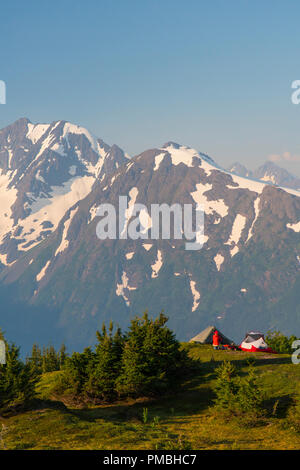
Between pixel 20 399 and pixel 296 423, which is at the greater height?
pixel 20 399

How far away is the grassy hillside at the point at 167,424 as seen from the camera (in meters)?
36.2

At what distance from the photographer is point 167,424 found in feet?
146

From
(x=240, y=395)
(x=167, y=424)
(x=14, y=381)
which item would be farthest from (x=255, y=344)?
(x=14, y=381)

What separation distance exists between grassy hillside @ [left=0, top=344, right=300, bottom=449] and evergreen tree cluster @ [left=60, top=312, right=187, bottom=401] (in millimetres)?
1663

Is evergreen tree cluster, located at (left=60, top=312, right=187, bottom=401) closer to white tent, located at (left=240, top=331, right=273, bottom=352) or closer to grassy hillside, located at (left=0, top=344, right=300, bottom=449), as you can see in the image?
grassy hillside, located at (left=0, top=344, right=300, bottom=449)

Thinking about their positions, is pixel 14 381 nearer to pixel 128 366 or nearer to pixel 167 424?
pixel 128 366

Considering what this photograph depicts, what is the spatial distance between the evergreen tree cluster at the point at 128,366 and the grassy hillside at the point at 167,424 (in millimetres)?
1663

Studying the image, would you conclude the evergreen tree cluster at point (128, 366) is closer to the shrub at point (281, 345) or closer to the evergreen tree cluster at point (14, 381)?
the evergreen tree cluster at point (14, 381)

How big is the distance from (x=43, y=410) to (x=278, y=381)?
2589 centimetres

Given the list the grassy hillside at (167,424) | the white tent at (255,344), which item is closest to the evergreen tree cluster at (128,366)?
the grassy hillside at (167,424)

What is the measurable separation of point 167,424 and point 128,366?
9689 mm
